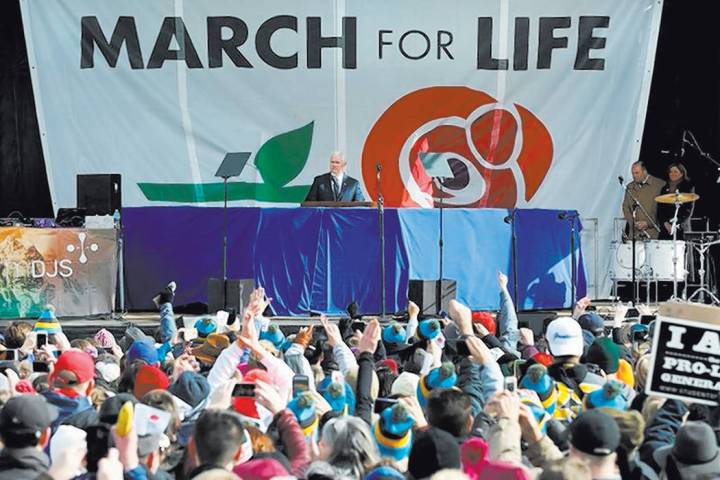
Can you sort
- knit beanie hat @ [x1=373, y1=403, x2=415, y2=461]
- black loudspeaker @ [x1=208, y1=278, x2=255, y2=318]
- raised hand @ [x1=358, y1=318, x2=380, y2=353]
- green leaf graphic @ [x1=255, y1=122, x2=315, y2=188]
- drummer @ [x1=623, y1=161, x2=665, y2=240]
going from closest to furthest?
1. knit beanie hat @ [x1=373, y1=403, x2=415, y2=461]
2. raised hand @ [x1=358, y1=318, x2=380, y2=353]
3. black loudspeaker @ [x1=208, y1=278, x2=255, y2=318]
4. drummer @ [x1=623, y1=161, x2=665, y2=240]
5. green leaf graphic @ [x1=255, y1=122, x2=315, y2=188]

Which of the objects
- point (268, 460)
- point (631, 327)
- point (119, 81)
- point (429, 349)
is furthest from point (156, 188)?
point (268, 460)

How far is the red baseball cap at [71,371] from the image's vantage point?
18.6 ft

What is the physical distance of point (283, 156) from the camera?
17.1 meters

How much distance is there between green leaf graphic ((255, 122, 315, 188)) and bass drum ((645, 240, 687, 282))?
4730mm

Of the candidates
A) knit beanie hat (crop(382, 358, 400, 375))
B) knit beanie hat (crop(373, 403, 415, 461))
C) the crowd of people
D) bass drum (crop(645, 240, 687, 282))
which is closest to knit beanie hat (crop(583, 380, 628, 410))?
the crowd of people

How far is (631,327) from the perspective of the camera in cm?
942

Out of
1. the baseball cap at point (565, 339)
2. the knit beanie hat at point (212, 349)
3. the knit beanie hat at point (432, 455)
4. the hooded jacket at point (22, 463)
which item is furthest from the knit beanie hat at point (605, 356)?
the hooded jacket at point (22, 463)

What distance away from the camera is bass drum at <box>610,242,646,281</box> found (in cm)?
1502

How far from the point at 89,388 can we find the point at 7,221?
8.08 m

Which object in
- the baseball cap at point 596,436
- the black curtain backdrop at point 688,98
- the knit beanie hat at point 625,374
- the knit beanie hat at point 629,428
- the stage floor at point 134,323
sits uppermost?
the black curtain backdrop at point 688,98

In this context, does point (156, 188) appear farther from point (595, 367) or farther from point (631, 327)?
point (595, 367)

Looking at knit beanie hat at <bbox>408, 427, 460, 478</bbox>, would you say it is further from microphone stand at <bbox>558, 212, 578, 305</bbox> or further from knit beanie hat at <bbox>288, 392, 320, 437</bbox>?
microphone stand at <bbox>558, 212, 578, 305</bbox>

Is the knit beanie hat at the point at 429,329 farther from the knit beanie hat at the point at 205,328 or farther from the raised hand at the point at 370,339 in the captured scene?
the knit beanie hat at the point at 205,328

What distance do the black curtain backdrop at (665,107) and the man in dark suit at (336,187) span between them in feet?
13.9
